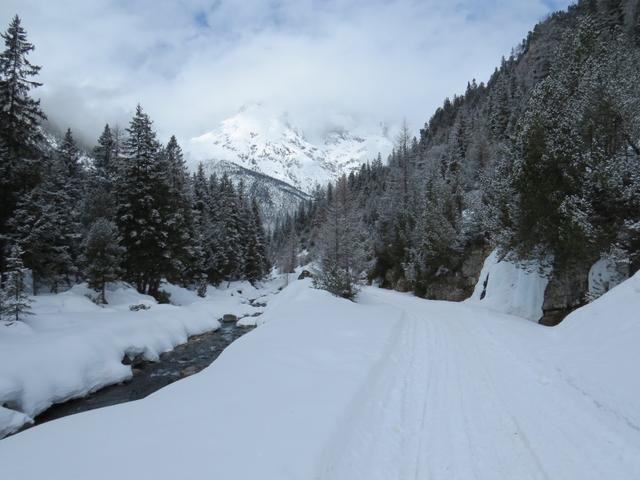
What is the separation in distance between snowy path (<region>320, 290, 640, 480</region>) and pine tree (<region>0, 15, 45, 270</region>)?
78.3 ft

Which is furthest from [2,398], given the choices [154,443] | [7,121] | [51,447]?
[7,121]

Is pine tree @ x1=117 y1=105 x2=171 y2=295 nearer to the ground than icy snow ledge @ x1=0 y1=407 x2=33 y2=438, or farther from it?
farther from it

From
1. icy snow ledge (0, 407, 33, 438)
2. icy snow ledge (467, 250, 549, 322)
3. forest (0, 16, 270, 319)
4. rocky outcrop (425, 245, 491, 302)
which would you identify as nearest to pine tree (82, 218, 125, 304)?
forest (0, 16, 270, 319)

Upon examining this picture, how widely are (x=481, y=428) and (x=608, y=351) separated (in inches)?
166

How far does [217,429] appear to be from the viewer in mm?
5312

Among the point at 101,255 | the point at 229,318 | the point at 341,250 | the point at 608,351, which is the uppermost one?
the point at 341,250

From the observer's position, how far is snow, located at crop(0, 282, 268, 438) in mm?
10703

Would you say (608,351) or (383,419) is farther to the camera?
(608,351)

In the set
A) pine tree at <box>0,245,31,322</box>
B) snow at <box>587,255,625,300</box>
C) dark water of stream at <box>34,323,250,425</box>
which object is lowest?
dark water of stream at <box>34,323,250,425</box>

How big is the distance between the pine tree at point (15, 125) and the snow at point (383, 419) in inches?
779

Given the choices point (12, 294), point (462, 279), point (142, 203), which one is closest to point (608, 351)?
point (12, 294)

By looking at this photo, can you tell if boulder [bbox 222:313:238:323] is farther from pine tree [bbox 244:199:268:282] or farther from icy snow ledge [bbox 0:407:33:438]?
pine tree [bbox 244:199:268:282]

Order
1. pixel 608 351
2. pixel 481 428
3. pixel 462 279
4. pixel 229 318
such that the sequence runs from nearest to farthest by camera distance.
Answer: pixel 481 428, pixel 608 351, pixel 229 318, pixel 462 279

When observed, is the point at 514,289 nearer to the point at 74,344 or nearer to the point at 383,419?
the point at 383,419
